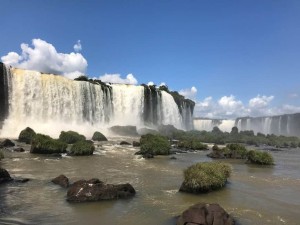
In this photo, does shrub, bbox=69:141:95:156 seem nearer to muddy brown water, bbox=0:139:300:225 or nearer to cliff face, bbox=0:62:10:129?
muddy brown water, bbox=0:139:300:225

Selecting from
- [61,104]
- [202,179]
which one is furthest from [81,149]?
[61,104]

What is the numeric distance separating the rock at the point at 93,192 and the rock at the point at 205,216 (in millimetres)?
4464

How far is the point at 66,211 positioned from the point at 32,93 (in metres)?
48.6

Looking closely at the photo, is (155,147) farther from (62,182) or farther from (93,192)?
(93,192)

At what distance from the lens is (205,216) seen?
11328 mm

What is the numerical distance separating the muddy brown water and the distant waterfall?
3242 centimetres

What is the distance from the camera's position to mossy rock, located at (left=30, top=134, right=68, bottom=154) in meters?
31.9

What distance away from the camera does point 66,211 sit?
13258 millimetres

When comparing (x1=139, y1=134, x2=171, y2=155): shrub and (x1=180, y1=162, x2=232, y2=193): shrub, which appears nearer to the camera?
(x1=180, y1=162, x2=232, y2=193): shrub

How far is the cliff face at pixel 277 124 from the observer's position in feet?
379

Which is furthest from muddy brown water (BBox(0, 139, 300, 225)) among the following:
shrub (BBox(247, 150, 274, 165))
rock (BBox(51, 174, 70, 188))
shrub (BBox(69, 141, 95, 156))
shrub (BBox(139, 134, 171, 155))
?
shrub (BBox(139, 134, 171, 155))

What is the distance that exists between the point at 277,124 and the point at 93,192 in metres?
113

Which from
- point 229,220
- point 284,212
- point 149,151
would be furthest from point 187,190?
point 149,151

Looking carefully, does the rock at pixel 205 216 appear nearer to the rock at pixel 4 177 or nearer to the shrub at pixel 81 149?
the rock at pixel 4 177
